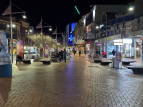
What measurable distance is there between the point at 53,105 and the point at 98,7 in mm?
43353

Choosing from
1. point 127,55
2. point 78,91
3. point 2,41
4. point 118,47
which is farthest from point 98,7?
point 78,91

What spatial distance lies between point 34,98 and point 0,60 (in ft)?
17.3

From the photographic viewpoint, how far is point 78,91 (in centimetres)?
689

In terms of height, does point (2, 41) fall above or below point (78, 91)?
above

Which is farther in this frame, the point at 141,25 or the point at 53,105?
the point at 141,25

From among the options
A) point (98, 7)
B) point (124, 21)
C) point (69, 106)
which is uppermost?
point (98, 7)

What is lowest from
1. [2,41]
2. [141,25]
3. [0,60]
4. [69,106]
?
[69,106]

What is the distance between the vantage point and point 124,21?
2692 centimetres

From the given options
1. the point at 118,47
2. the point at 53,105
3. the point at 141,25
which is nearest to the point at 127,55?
the point at 118,47

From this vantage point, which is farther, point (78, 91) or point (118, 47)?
point (118, 47)

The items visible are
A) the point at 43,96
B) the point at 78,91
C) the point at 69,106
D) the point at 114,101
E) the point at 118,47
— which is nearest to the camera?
the point at 69,106

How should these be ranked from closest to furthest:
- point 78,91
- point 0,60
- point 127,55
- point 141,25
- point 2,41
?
point 78,91 → point 0,60 → point 2,41 → point 141,25 → point 127,55

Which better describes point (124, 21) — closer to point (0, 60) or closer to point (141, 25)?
point (141, 25)

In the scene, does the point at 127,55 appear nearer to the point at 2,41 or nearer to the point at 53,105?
the point at 2,41
